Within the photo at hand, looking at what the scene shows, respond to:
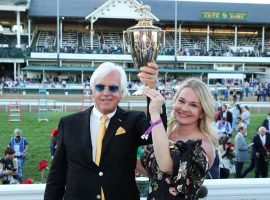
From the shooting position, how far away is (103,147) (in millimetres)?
2670

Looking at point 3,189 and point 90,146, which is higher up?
point 90,146

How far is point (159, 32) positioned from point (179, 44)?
46089 mm

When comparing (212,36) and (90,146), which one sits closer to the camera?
(90,146)

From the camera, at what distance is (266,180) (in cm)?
378

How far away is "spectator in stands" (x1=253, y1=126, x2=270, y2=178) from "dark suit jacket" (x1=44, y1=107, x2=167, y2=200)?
727 centimetres

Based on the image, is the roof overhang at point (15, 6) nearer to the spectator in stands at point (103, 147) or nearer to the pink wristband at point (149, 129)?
the spectator in stands at point (103, 147)

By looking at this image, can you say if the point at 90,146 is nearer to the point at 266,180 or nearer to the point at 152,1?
the point at 266,180

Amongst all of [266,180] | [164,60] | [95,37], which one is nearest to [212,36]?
[164,60]

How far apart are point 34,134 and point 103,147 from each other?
44.6 feet

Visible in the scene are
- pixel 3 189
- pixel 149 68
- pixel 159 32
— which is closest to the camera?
pixel 149 68

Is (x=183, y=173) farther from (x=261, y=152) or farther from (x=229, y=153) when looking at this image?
(x=261, y=152)

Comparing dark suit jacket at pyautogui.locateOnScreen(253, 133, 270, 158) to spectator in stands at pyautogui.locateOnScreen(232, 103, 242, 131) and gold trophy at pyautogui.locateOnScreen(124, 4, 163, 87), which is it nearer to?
gold trophy at pyautogui.locateOnScreen(124, 4, 163, 87)

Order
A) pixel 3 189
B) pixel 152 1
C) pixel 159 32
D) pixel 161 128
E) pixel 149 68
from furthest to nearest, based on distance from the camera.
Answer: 1. pixel 152 1
2. pixel 3 189
3. pixel 159 32
4. pixel 149 68
5. pixel 161 128

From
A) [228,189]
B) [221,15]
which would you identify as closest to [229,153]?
[228,189]
